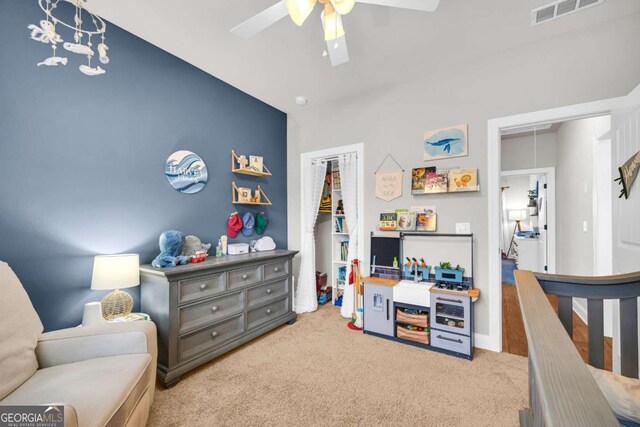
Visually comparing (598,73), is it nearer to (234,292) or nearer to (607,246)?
(607,246)

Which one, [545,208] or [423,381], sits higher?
[545,208]

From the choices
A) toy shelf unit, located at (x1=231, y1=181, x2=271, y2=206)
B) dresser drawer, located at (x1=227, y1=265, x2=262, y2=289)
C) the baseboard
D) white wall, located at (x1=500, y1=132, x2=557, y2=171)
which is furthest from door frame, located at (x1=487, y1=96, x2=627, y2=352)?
toy shelf unit, located at (x1=231, y1=181, x2=271, y2=206)

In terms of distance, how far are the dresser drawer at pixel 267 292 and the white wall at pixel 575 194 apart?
3.24 m

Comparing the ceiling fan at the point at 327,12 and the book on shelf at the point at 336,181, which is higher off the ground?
the ceiling fan at the point at 327,12

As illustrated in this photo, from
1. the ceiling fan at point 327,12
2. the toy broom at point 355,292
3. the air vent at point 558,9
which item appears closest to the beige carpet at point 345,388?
the toy broom at point 355,292

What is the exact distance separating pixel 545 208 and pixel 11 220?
250 inches

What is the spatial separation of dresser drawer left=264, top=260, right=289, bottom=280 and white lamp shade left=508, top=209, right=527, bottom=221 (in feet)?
24.0

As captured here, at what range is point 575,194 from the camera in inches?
129

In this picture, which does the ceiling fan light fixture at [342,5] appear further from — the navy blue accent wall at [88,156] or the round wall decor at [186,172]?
the round wall decor at [186,172]

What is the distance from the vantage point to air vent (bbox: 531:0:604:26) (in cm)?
182

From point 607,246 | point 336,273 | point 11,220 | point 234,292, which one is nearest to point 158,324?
point 234,292

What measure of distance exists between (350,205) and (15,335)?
111 inches

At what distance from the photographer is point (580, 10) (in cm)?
189

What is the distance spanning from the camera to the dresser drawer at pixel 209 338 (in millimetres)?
2014
